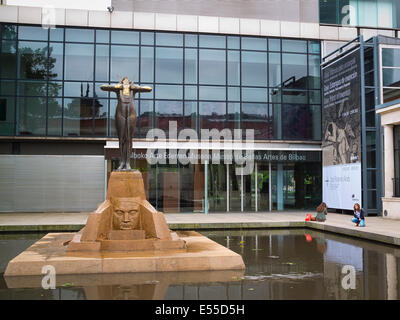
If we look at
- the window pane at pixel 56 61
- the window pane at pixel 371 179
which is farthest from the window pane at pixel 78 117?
the window pane at pixel 371 179

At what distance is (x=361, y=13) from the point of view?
27984 millimetres

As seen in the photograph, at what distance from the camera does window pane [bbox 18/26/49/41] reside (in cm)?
2592

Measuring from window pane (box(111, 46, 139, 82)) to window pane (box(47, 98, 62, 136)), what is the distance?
357cm

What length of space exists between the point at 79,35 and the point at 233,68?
9.62 m

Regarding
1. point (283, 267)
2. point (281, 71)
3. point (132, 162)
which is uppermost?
point (281, 71)

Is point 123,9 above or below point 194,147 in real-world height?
above

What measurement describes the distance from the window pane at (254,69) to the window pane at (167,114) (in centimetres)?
452

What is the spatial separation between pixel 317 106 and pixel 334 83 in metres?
2.39

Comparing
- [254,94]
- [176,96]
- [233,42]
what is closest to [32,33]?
[176,96]

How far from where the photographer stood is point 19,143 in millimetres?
25859

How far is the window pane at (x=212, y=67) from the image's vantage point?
89.8 ft

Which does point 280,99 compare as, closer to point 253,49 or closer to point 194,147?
point 253,49

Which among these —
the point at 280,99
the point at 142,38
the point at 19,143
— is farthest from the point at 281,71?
the point at 19,143

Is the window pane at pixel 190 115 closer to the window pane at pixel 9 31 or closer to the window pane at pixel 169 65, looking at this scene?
the window pane at pixel 169 65
